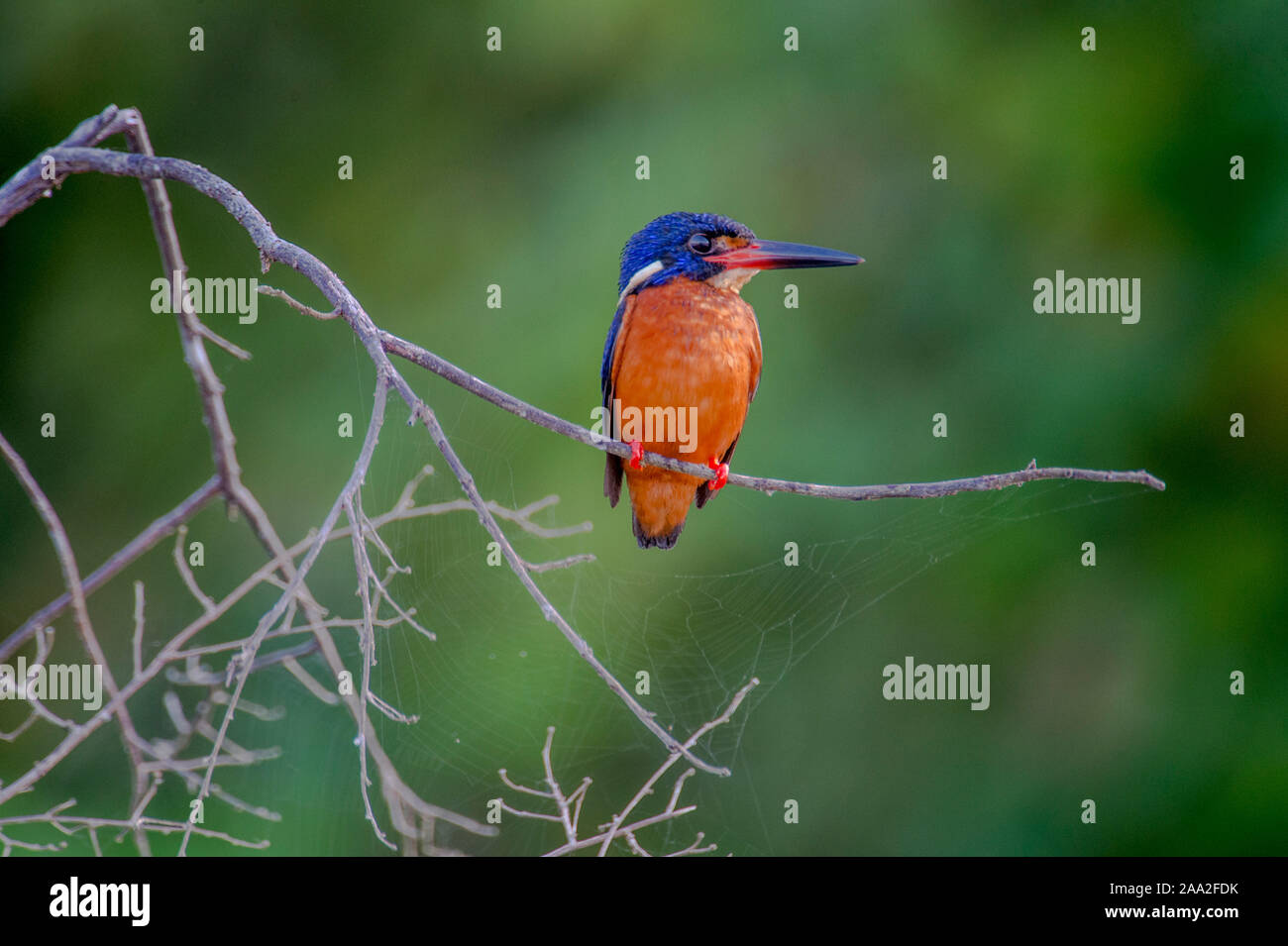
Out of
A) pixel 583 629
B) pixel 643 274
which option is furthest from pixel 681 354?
pixel 583 629

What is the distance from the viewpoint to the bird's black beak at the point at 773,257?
2854 mm

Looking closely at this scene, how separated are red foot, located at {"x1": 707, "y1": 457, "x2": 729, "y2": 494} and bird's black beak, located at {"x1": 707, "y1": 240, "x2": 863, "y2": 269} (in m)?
0.48

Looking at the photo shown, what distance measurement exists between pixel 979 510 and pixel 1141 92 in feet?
9.14

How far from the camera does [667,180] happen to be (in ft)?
16.3

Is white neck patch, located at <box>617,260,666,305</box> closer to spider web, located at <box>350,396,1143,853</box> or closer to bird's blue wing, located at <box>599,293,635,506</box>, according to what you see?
bird's blue wing, located at <box>599,293,635,506</box>

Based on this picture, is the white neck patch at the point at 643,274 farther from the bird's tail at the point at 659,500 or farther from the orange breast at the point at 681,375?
the bird's tail at the point at 659,500

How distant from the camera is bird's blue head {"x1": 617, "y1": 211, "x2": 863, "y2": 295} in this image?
3.05 meters

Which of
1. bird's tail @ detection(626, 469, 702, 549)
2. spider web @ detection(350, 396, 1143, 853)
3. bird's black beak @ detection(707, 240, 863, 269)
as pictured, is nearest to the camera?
bird's black beak @ detection(707, 240, 863, 269)

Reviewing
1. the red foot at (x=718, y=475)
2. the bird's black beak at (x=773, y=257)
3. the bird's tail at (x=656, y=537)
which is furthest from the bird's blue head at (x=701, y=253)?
the bird's tail at (x=656, y=537)

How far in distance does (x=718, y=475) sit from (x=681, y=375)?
519mm

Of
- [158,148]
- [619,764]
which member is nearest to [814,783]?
[619,764]

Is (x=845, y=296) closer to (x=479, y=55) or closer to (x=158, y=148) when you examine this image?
(x=479, y=55)

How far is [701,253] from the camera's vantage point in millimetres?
3107

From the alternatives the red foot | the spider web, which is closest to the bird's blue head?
the red foot
